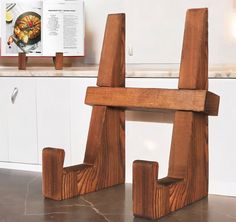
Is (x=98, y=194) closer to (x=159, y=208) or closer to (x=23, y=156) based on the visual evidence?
(x=159, y=208)

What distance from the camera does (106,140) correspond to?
6.03 ft

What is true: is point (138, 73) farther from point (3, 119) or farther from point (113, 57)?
point (3, 119)

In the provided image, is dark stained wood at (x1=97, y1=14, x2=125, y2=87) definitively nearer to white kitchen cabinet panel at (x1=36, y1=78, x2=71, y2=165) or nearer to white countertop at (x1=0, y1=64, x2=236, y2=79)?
white countertop at (x1=0, y1=64, x2=236, y2=79)

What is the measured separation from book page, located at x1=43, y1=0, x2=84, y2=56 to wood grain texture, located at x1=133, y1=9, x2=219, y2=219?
76 centimetres

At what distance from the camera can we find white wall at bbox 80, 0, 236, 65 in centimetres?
227

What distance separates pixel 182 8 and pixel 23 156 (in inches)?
34.1

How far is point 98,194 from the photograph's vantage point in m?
1.78

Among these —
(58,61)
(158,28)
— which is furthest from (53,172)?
(158,28)

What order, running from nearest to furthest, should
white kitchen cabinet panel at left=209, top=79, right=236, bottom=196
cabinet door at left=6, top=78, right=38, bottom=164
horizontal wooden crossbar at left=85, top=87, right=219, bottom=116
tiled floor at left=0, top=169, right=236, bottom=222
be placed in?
1. tiled floor at left=0, top=169, right=236, bottom=222
2. horizontal wooden crossbar at left=85, top=87, right=219, bottom=116
3. white kitchen cabinet panel at left=209, top=79, right=236, bottom=196
4. cabinet door at left=6, top=78, right=38, bottom=164

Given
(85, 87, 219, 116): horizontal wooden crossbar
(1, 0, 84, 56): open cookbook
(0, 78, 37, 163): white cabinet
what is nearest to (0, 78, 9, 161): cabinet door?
(0, 78, 37, 163): white cabinet

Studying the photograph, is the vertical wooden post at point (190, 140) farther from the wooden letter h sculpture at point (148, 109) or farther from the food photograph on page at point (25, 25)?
the food photograph on page at point (25, 25)

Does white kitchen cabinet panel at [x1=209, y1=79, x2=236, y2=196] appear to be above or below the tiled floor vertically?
above

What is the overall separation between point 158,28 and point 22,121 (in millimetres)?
690

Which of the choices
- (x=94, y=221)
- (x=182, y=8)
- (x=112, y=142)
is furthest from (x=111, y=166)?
(x=182, y=8)
